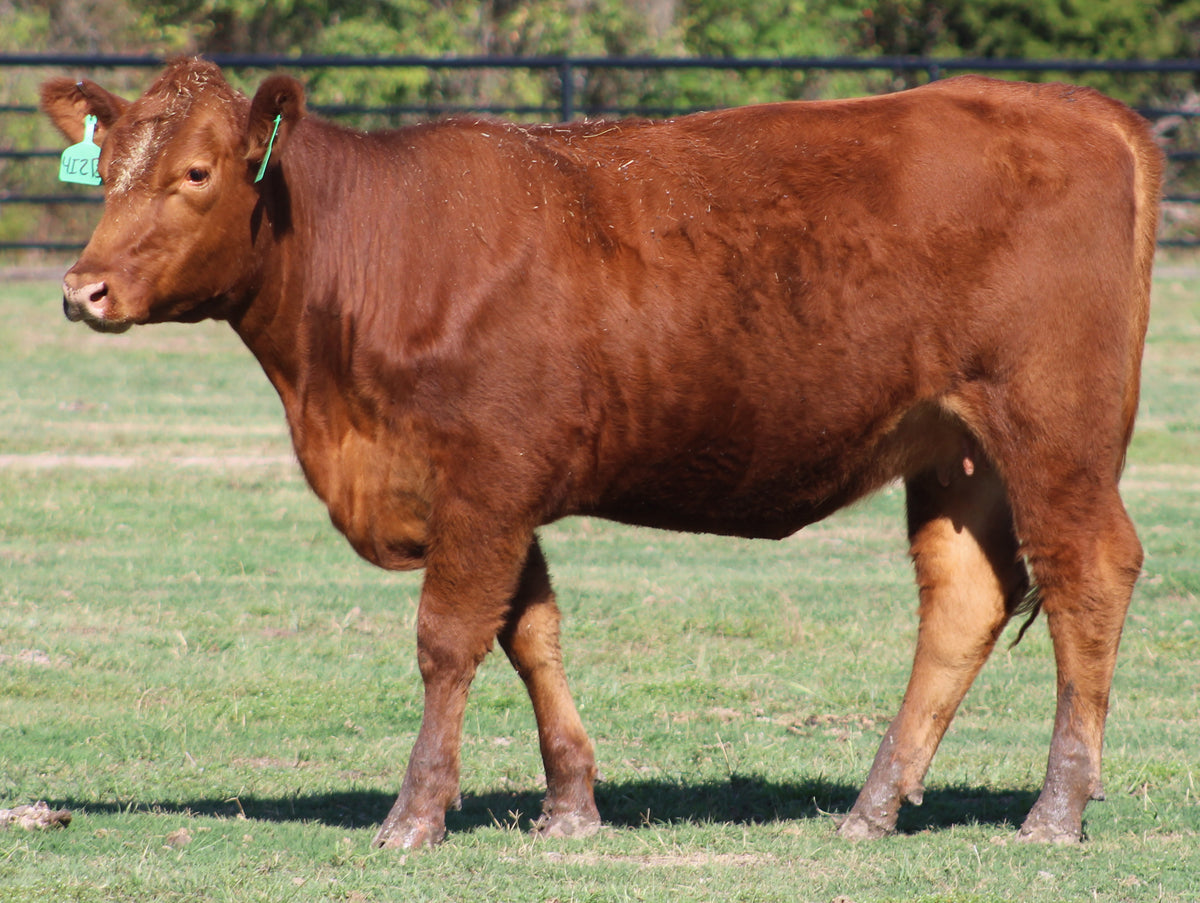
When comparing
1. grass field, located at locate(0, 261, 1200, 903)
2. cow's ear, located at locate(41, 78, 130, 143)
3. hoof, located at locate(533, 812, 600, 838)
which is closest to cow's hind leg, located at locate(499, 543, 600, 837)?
hoof, located at locate(533, 812, 600, 838)

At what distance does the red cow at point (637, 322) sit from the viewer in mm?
4535

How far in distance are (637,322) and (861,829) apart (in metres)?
1.64

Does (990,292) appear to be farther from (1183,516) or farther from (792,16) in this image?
(792,16)

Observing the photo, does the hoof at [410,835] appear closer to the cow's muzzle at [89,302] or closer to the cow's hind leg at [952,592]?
the cow's hind leg at [952,592]

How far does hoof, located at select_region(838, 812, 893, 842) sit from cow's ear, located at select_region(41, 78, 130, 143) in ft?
9.48

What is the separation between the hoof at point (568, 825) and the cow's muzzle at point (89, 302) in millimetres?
1871

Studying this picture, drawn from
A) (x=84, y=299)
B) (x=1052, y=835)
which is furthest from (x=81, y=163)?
(x=1052, y=835)

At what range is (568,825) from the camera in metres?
4.87

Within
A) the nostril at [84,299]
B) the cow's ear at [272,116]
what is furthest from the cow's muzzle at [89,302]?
the cow's ear at [272,116]

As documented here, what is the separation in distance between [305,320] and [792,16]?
20.8 m

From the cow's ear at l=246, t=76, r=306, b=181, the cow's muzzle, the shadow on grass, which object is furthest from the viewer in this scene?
the shadow on grass

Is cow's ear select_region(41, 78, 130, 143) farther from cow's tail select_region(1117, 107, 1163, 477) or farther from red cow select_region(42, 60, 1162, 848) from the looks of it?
cow's tail select_region(1117, 107, 1163, 477)

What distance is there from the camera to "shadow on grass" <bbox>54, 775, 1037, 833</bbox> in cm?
508

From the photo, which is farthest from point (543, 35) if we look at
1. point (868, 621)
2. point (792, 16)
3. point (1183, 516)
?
point (868, 621)
